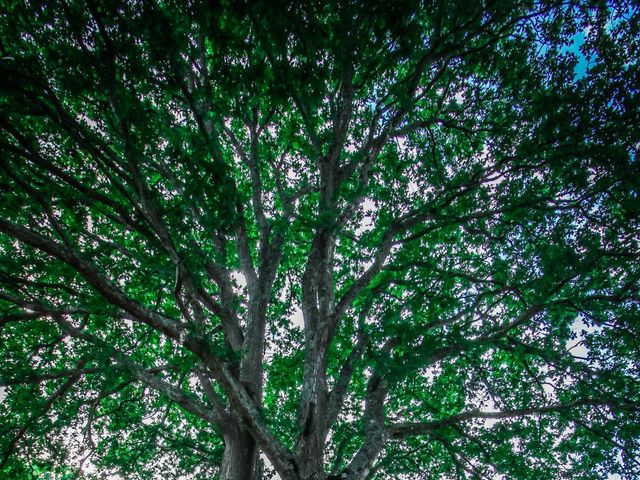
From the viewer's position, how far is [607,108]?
→ 17.3 feet

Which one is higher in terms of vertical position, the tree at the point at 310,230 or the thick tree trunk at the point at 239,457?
the tree at the point at 310,230

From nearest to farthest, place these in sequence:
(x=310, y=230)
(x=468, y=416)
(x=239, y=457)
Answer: (x=239, y=457)
(x=468, y=416)
(x=310, y=230)

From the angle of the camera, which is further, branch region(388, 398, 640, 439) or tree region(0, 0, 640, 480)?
branch region(388, 398, 640, 439)

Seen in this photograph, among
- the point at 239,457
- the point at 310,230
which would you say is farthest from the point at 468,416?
the point at 310,230

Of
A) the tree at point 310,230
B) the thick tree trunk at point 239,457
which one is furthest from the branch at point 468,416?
the thick tree trunk at point 239,457

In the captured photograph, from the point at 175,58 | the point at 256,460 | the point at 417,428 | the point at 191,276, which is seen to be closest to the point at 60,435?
the point at 256,460

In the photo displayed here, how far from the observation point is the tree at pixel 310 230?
13.0 feet

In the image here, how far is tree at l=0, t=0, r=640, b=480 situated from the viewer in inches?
156

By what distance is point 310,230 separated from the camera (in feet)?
26.1

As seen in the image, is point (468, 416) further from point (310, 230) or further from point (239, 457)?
point (310, 230)

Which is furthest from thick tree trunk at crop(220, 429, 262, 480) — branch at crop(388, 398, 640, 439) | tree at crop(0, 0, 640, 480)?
branch at crop(388, 398, 640, 439)

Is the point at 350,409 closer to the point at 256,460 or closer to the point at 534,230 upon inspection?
the point at 256,460

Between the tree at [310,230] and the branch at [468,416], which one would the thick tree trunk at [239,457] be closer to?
the tree at [310,230]

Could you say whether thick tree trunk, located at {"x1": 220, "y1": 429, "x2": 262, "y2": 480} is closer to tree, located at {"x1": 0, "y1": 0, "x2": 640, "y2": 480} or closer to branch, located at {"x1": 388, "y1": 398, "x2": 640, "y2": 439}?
tree, located at {"x1": 0, "y1": 0, "x2": 640, "y2": 480}
